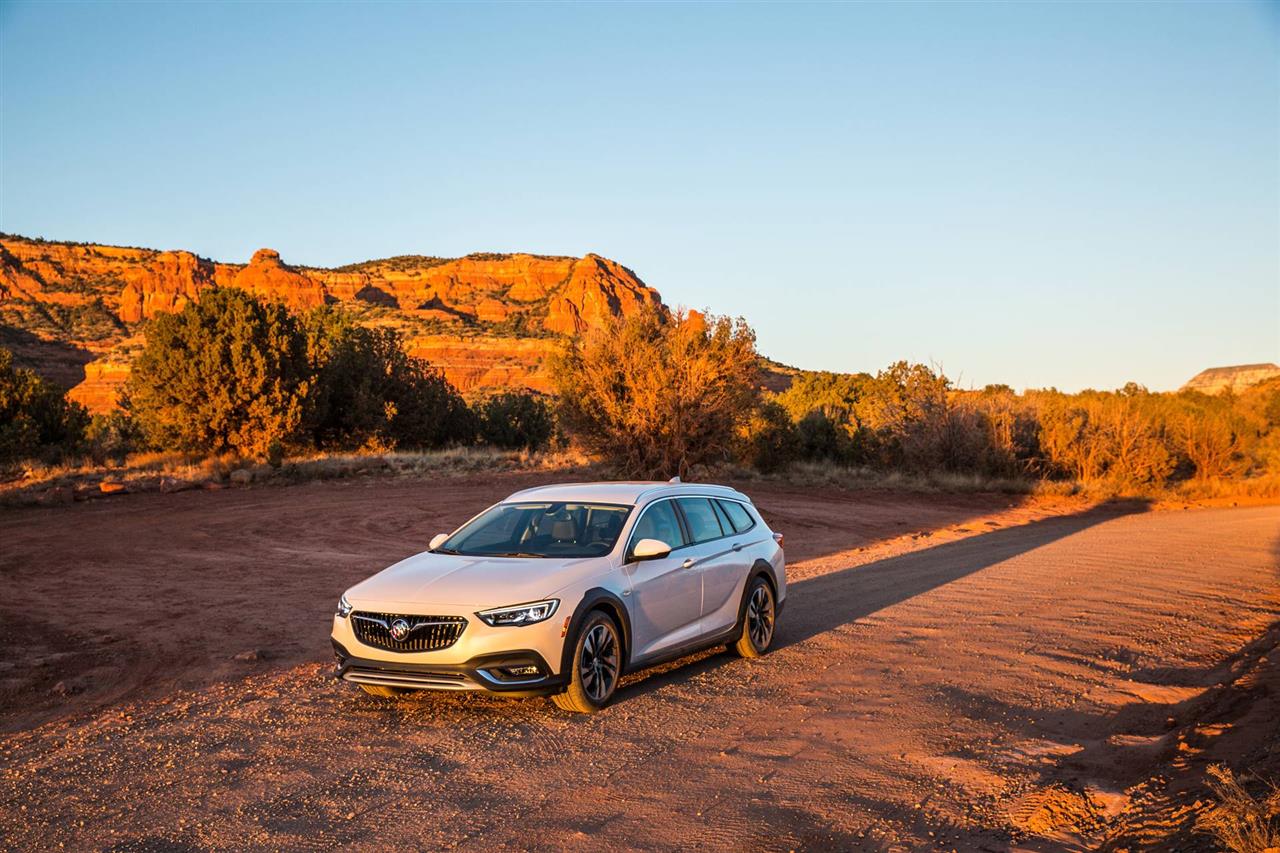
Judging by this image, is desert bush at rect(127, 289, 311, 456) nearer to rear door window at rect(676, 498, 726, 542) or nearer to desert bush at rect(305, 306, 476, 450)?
desert bush at rect(305, 306, 476, 450)

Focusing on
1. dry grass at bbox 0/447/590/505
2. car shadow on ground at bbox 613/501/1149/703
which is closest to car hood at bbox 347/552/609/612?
car shadow on ground at bbox 613/501/1149/703

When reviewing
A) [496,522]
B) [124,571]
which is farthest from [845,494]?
[496,522]

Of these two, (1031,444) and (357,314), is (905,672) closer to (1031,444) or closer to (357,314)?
(1031,444)

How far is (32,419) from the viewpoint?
32.4m

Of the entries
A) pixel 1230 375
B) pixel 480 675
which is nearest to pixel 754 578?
pixel 480 675

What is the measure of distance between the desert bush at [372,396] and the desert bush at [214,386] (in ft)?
5.15

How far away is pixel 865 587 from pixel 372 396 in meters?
29.7

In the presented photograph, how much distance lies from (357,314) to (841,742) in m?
107

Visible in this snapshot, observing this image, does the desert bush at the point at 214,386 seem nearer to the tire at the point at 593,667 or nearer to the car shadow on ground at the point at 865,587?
the car shadow on ground at the point at 865,587

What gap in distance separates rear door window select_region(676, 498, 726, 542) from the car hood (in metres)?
1.45

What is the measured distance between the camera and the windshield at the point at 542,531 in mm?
8148

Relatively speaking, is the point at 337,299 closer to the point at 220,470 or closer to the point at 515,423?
the point at 515,423

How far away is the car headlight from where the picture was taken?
23.0 ft

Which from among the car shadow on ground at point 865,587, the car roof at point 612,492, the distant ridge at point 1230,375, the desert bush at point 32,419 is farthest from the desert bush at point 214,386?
the distant ridge at point 1230,375
